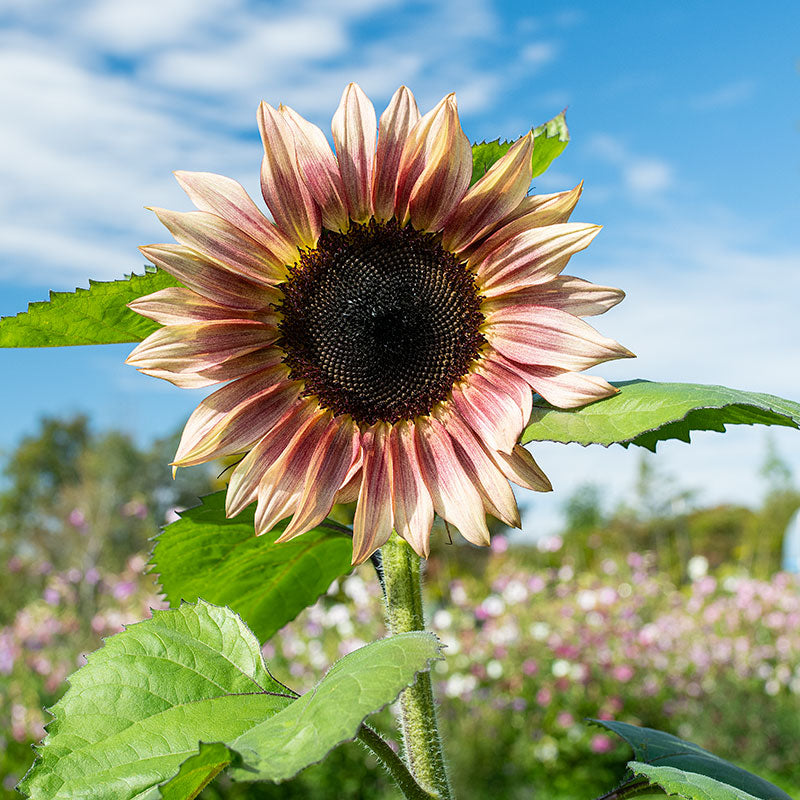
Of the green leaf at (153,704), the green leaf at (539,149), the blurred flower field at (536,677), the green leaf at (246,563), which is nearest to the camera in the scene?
the green leaf at (153,704)

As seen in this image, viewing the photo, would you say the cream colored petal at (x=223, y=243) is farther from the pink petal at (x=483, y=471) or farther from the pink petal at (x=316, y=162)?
the pink petal at (x=483, y=471)

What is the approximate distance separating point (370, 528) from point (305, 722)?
254 mm

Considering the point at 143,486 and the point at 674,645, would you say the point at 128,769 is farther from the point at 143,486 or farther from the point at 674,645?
the point at 143,486

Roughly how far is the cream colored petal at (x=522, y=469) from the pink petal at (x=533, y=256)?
0.59ft

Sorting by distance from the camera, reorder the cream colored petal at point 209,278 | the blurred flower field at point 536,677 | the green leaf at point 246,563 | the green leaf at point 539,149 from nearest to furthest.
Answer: the cream colored petal at point 209,278, the green leaf at point 539,149, the green leaf at point 246,563, the blurred flower field at point 536,677

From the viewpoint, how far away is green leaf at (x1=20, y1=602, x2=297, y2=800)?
0.76 meters

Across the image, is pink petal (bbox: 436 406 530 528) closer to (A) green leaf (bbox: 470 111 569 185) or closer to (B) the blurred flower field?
(A) green leaf (bbox: 470 111 569 185)

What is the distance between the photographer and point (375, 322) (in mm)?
1005

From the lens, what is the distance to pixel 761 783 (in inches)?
47.9

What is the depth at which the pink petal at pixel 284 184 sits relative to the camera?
0.88 m

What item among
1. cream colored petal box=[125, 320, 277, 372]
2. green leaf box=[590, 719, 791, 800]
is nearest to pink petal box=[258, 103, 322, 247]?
cream colored petal box=[125, 320, 277, 372]

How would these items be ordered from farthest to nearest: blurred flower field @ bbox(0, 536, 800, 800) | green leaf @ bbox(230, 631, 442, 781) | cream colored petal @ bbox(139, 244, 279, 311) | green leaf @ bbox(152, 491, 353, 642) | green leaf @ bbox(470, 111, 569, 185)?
blurred flower field @ bbox(0, 536, 800, 800)
green leaf @ bbox(152, 491, 353, 642)
green leaf @ bbox(470, 111, 569, 185)
cream colored petal @ bbox(139, 244, 279, 311)
green leaf @ bbox(230, 631, 442, 781)

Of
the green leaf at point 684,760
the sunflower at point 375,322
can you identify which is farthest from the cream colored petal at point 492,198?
the green leaf at point 684,760

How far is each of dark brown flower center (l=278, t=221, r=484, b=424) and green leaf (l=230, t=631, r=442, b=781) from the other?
1.02 ft
